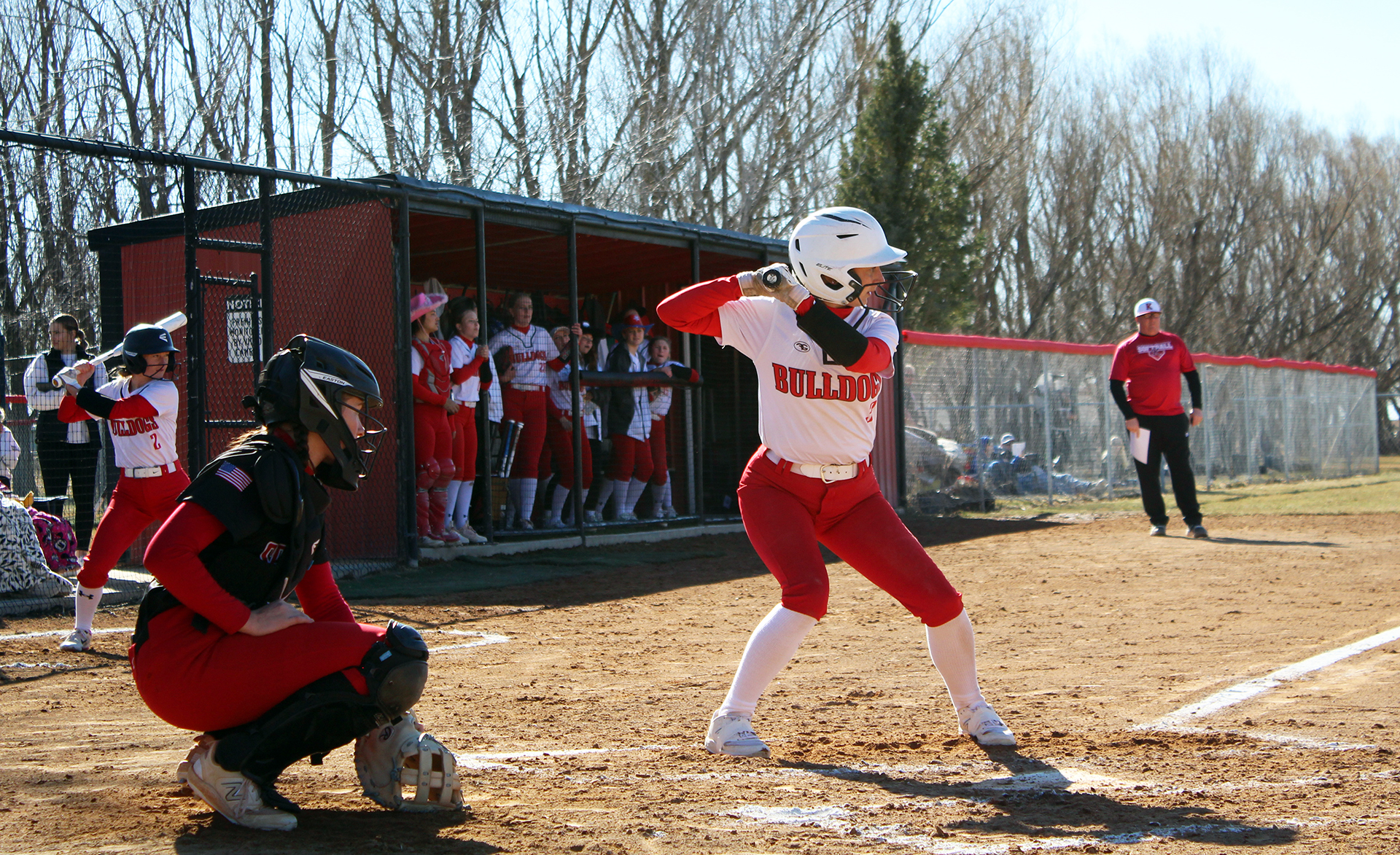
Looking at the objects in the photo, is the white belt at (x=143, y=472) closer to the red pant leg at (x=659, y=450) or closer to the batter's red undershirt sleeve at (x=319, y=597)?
the batter's red undershirt sleeve at (x=319, y=597)

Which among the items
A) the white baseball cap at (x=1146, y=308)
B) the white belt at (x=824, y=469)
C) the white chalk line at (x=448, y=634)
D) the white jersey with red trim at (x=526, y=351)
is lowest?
the white chalk line at (x=448, y=634)

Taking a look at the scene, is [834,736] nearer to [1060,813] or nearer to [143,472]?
[1060,813]

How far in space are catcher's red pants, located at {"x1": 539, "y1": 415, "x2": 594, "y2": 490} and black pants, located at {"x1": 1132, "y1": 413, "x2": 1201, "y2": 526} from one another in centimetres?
565

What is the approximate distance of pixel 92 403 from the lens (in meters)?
7.04

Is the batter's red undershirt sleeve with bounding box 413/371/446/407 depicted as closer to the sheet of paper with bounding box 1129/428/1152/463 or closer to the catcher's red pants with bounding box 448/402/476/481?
the catcher's red pants with bounding box 448/402/476/481

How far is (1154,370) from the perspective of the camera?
39.7 feet

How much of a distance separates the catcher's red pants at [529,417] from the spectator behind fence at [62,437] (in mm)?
Answer: 3645

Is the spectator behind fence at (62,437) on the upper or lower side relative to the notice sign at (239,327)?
lower

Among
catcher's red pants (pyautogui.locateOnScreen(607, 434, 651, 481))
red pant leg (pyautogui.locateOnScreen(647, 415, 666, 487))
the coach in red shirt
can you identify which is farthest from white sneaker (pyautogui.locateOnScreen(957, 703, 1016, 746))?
red pant leg (pyautogui.locateOnScreen(647, 415, 666, 487))

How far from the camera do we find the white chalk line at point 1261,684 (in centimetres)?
464

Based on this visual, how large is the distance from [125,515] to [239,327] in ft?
11.7

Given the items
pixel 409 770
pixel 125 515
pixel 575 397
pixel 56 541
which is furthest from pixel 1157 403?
pixel 409 770

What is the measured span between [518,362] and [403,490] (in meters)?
2.18

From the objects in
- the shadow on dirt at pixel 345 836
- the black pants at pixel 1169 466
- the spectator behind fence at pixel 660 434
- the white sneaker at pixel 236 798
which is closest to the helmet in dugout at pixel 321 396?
the white sneaker at pixel 236 798
